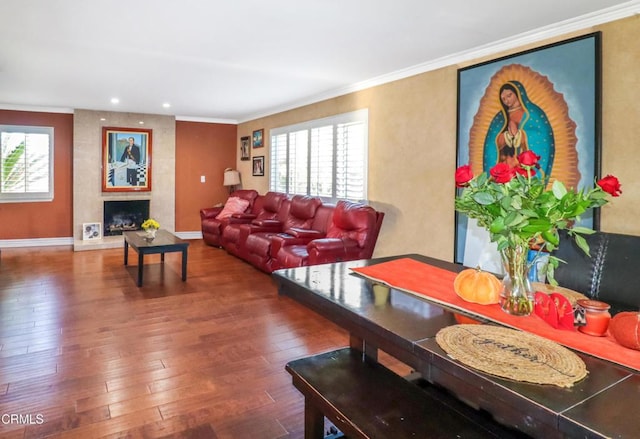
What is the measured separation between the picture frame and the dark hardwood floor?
2.17m

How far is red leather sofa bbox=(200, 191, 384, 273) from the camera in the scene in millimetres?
4535

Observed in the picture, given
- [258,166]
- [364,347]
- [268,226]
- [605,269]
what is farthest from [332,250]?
[258,166]

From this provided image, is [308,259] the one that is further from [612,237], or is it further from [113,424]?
[612,237]

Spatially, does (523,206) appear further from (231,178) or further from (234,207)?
(231,178)

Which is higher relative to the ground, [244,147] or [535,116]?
[244,147]

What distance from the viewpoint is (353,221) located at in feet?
15.4

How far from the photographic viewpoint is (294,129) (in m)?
6.62

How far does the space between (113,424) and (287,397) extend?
3.02 feet

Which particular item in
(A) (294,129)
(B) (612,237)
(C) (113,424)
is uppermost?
(A) (294,129)

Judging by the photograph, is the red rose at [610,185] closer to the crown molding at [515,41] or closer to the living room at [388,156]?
the living room at [388,156]

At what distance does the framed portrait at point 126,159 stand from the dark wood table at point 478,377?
7004 mm

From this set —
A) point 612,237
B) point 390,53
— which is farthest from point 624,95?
point 390,53

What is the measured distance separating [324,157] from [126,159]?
4117mm

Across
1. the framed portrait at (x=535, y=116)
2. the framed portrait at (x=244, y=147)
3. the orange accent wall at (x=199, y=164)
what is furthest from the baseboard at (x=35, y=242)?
the framed portrait at (x=535, y=116)
